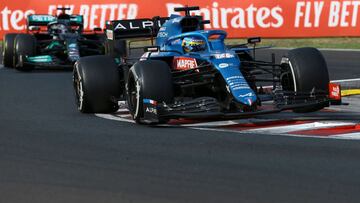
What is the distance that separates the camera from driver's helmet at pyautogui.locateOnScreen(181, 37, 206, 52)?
11516 mm

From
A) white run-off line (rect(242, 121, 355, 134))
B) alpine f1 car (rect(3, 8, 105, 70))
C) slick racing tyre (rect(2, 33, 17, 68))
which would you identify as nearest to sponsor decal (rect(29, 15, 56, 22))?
alpine f1 car (rect(3, 8, 105, 70))

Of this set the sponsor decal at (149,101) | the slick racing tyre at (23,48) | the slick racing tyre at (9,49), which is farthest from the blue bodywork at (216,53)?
the slick racing tyre at (9,49)

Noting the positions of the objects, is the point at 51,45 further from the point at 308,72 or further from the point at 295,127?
the point at 295,127

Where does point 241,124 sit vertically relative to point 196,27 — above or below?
below

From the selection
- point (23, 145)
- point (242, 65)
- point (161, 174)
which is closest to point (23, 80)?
point (242, 65)

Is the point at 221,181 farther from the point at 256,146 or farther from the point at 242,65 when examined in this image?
the point at 242,65

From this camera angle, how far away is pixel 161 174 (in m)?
7.50

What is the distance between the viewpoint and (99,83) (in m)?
11.7

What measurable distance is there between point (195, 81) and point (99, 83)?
1.24 meters

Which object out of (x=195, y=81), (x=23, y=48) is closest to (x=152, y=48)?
(x=195, y=81)

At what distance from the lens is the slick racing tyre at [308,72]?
10.8 metres

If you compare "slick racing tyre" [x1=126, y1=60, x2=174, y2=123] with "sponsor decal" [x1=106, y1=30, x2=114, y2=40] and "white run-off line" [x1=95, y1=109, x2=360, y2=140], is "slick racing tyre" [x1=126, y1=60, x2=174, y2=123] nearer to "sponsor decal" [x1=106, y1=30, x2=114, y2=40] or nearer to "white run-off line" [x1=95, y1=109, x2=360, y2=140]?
"white run-off line" [x1=95, y1=109, x2=360, y2=140]

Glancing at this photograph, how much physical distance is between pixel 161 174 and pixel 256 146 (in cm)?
163

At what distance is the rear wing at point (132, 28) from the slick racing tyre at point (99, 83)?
1.51 meters
